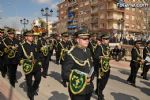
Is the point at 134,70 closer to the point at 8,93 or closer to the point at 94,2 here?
the point at 8,93

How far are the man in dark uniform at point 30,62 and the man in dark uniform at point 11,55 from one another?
179cm

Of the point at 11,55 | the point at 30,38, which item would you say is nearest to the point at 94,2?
the point at 11,55

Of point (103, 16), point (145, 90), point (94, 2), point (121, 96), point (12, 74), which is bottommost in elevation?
point (145, 90)

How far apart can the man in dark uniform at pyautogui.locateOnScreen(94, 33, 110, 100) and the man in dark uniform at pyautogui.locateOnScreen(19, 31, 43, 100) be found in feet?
5.70

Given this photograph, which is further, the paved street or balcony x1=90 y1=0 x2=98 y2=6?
balcony x1=90 y1=0 x2=98 y2=6

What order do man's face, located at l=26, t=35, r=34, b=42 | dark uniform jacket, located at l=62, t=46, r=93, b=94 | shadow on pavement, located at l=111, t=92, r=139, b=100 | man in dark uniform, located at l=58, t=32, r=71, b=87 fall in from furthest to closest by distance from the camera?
1. man in dark uniform, located at l=58, t=32, r=71, b=87
2. shadow on pavement, located at l=111, t=92, r=139, b=100
3. man's face, located at l=26, t=35, r=34, b=42
4. dark uniform jacket, located at l=62, t=46, r=93, b=94

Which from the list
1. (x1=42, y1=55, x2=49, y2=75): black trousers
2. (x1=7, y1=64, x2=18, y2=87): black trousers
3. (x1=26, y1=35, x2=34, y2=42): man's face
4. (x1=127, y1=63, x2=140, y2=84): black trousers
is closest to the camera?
(x1=26, y1=35, x2=34, y2=42): man's face

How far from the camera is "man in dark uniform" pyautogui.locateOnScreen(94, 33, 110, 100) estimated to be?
10.2 metres

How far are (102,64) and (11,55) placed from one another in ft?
A: 14.0

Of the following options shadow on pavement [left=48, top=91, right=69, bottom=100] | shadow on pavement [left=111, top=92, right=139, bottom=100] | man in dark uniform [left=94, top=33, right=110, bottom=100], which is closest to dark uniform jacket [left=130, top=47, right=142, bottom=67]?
shadow on pavement [left=111, top=92, right=139, bottom=100]

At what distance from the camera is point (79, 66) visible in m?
6.46

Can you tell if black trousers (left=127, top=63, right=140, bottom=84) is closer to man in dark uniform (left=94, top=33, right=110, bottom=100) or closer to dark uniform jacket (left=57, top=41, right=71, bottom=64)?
man in dark uniform (left=94, top=33, right=110, bottom=100)

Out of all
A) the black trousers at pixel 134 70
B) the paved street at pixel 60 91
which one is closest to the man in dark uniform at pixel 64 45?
the paved street at pixel 60 91

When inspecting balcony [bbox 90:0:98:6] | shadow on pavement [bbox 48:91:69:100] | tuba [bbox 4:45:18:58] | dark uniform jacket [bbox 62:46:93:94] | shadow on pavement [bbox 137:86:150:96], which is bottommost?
shadow on pavement [bbox 137:86:150:96]
